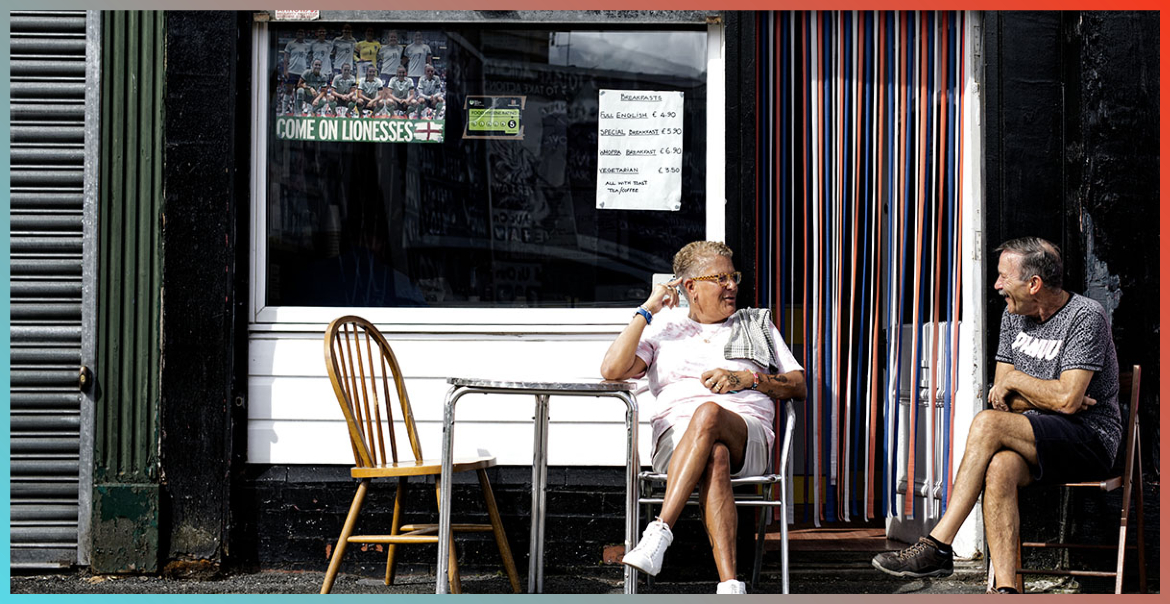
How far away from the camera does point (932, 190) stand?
509 centimetres

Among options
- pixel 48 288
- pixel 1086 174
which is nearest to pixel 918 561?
pixel 1086 174

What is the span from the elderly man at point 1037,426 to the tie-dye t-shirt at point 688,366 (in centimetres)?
74

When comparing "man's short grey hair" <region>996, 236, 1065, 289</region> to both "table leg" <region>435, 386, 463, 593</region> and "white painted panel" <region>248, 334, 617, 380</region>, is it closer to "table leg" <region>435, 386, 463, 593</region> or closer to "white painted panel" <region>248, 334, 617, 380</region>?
"white painted panel" <region>248, 334, 617, 380</region>

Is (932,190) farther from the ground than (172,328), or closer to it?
farther from the ground

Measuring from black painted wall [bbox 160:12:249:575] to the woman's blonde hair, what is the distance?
1.95 meters

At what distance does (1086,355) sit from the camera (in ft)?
13.6

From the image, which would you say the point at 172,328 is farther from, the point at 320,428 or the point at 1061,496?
the point at 1061,496

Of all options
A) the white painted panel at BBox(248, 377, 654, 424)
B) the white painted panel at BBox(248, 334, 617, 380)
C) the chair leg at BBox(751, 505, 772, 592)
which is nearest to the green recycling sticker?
the white painted panel at BBox(248, 334, 617, 380)

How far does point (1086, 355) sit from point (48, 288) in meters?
4.26

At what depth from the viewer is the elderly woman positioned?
4.13 metres

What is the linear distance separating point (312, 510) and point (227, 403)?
59cm

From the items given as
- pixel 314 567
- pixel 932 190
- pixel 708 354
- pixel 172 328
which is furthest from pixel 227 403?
pixel 932 190

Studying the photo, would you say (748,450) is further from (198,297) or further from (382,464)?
(198,297)

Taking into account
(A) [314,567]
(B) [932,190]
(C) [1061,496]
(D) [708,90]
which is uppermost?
(D) [708,90]
